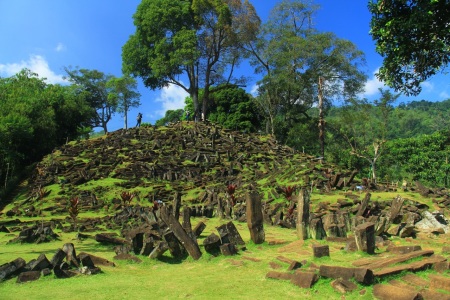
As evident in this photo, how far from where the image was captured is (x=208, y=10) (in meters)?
40.2

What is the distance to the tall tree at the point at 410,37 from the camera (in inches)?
336

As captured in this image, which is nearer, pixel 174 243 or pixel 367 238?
pixel 367 238

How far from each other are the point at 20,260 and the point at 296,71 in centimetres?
3622

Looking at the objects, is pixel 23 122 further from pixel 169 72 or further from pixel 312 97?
pixel 312 97

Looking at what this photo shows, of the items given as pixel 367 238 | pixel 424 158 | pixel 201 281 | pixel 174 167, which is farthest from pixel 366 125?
Result: pixel 201 281

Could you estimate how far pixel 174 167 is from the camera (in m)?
28.7

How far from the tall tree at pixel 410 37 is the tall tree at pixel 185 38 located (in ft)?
97.6

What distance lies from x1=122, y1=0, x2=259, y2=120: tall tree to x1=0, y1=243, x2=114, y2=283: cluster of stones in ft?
107

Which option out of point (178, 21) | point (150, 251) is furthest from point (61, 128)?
point (150, 251)

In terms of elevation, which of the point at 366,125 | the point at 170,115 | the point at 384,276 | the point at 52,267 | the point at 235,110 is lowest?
the point at 384,276

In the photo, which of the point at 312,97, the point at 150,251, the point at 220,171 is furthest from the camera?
the point at 312,97

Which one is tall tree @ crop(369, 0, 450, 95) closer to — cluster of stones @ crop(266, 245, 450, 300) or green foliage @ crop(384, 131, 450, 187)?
cluster of stones @ crop(266, 245, 450, 300)

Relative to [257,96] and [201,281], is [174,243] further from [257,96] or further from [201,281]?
[257,96]

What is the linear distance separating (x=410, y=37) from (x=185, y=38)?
31.8 metres
